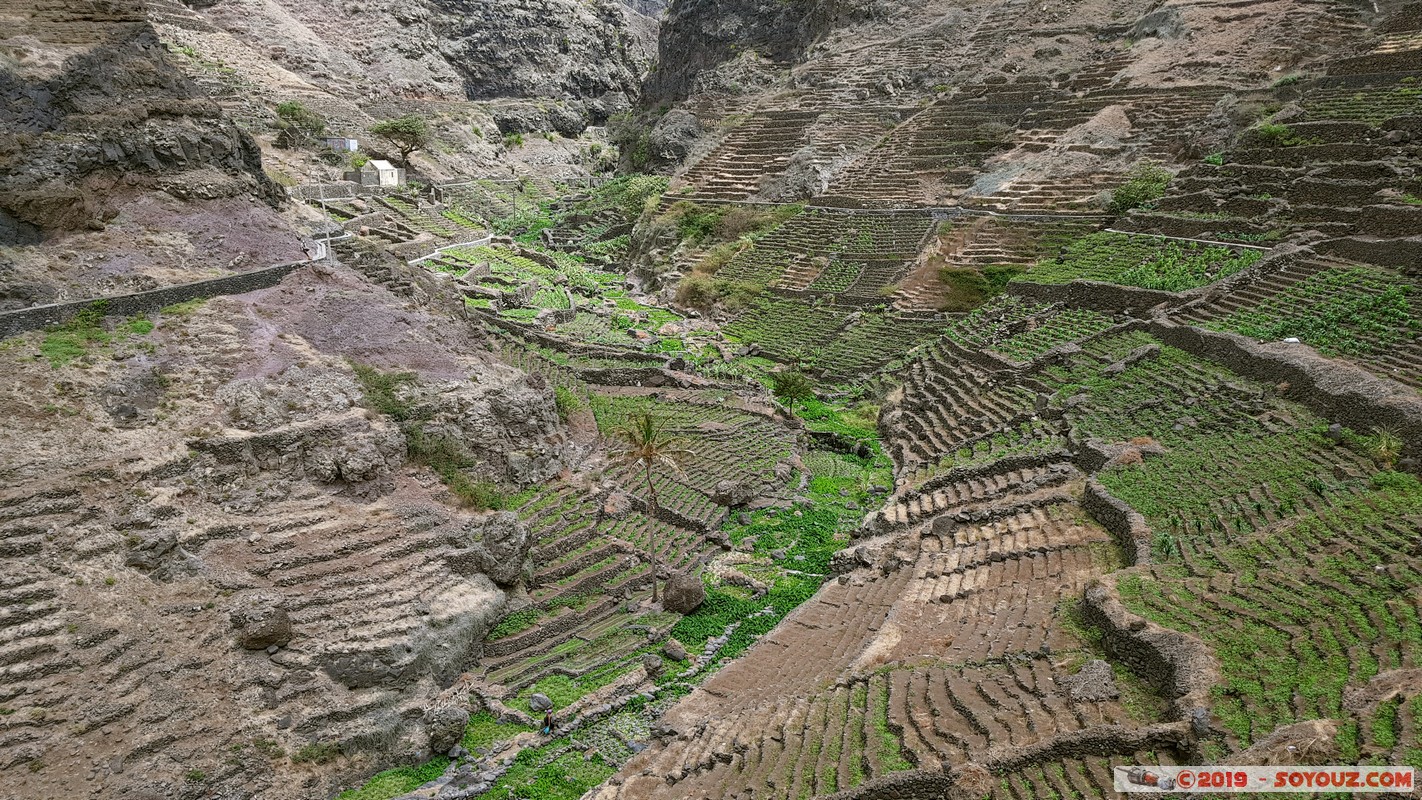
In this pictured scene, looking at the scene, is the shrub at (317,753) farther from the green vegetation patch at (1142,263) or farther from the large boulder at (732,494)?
the green vegetation patch at (1142,263)

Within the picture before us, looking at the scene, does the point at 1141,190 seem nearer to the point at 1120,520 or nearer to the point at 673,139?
the point at 1120,520

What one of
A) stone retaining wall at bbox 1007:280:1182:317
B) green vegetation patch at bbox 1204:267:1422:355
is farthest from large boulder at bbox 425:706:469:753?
stone retaining wall at bbox 1007:280:1182:317

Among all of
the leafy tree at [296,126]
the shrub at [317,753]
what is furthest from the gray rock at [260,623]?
the leafy tree at [296,126]

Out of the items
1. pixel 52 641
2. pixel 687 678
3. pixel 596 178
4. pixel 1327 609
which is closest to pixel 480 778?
pixel 687 678

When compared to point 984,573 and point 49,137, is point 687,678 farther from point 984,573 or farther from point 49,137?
point 49,137

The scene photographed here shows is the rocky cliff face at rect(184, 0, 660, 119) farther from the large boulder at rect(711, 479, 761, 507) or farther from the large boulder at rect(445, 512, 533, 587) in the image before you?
the large boulder at rect(445, 512, 533, 587)

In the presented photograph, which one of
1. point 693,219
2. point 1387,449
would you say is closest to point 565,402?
point 1387,449
